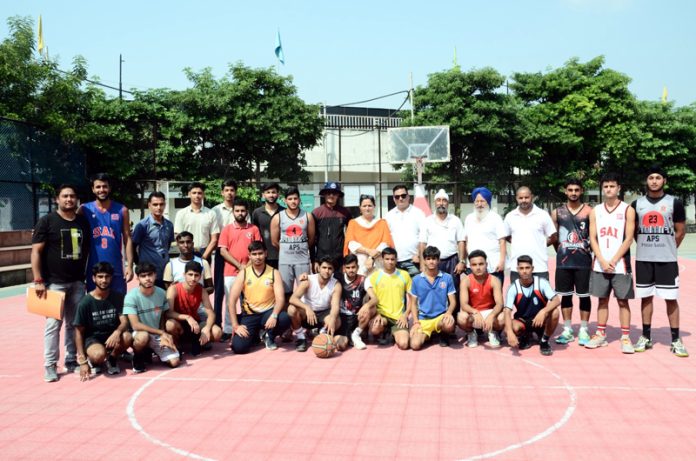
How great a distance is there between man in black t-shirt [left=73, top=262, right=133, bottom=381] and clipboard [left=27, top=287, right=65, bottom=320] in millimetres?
159

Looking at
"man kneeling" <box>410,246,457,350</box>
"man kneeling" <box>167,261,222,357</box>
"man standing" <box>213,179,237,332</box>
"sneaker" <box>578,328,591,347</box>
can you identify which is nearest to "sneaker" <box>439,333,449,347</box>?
"man kneeling" <box>410,246,457,350</box>

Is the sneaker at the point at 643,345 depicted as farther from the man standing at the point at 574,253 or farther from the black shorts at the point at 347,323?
the black shorts at the point at 347,323

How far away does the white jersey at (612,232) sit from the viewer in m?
5.66

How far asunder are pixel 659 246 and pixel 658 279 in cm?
33

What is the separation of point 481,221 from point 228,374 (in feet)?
10.5

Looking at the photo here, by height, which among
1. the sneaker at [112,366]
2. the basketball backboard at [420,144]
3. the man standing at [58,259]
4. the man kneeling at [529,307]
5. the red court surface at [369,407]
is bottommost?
the red court surface at [369,407]

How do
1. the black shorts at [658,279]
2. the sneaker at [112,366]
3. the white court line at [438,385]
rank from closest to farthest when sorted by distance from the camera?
the white court line at [438,385] → the sneaker at [112,366] → the black shorts at [658,279]

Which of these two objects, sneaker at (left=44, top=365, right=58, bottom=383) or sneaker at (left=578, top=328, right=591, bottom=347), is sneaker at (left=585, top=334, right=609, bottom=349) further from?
sneaker at (left=44, top=365, right=58, bottom=383)

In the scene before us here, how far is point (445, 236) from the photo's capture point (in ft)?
21.1

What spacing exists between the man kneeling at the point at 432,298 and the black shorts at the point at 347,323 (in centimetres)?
66

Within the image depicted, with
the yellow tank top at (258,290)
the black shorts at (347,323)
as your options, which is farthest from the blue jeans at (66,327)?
the black shorts at (347,323)

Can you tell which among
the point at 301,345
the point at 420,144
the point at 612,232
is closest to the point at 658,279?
the point at 612,232

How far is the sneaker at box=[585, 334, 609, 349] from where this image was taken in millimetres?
5861

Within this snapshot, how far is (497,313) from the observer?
228 inches
